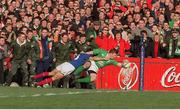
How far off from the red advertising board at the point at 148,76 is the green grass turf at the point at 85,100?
415 centimetres

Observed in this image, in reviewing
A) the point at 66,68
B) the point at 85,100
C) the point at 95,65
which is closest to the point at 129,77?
the point at 95,65

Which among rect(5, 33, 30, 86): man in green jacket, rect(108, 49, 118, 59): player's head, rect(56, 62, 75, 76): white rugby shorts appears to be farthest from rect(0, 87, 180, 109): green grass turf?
rect(5, 33, 30, 86): man in green jacket

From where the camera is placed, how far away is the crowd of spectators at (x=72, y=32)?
71.8 feet

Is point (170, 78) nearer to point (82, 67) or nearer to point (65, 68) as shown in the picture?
point (82, 67)

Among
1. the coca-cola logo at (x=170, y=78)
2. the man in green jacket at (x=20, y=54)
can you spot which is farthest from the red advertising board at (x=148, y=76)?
the man in green jacket at (x=20, y=54)

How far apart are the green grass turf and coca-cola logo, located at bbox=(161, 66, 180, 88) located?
4.60 metres

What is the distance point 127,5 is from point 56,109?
12723 mm

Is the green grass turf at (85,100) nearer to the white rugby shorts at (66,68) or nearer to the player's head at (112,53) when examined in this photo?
the white rugby shorts at (66,68)

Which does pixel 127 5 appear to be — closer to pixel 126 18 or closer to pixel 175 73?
pixel 126 18

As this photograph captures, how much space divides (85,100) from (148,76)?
252 inches

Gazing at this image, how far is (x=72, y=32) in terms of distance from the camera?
74.5ft

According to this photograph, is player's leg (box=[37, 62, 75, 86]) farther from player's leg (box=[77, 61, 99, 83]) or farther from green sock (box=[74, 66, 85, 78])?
player's leg (box=[77, 61, 99, 83])

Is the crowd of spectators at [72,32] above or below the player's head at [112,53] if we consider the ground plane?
above

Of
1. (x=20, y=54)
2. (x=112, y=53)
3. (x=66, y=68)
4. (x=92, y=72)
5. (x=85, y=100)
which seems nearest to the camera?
(x=85, y=100)
